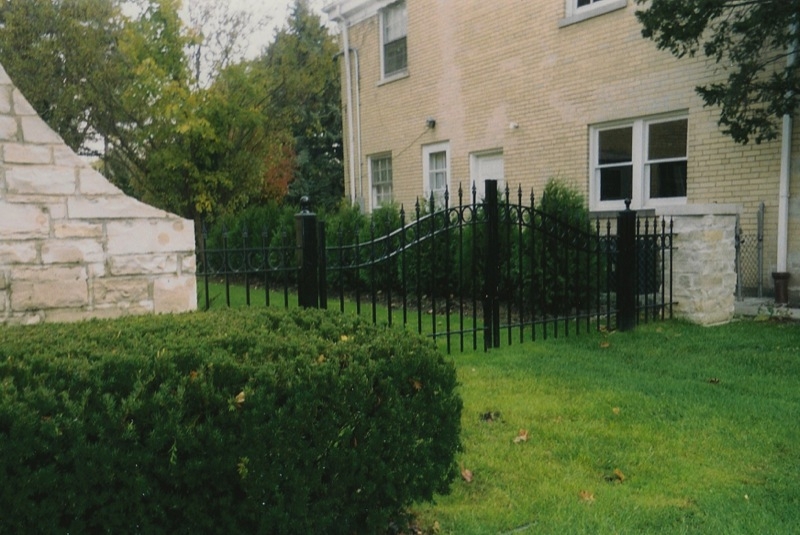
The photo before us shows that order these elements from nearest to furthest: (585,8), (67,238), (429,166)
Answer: (67,238)
(585,8)
(429,166)

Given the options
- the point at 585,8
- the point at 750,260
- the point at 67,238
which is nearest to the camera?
the point at 67,238

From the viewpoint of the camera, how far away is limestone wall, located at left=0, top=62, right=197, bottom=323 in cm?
435

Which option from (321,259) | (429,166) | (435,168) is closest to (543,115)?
(435,168)

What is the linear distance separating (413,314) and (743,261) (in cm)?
467

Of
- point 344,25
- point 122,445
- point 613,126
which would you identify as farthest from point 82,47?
point 122,445

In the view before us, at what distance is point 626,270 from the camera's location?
7.65 m

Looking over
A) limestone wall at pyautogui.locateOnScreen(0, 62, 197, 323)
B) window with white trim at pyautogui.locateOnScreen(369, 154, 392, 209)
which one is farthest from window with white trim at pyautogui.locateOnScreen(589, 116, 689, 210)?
limestone wall at pyautogui.locateOnScreen(0, 62, 197, 323)

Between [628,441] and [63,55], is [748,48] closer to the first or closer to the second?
[628,441]

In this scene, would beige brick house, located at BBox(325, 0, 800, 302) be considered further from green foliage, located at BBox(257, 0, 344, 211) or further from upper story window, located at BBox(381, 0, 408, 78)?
green foliage, located at BBox(257, 0, 344, 211)

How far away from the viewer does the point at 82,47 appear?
1430cm

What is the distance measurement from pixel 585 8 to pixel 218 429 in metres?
10.8

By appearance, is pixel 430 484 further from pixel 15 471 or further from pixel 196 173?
pixel 196 173

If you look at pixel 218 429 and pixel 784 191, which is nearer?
pixel 218 429

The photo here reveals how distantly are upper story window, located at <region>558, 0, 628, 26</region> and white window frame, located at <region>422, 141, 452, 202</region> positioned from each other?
3.71 meters
